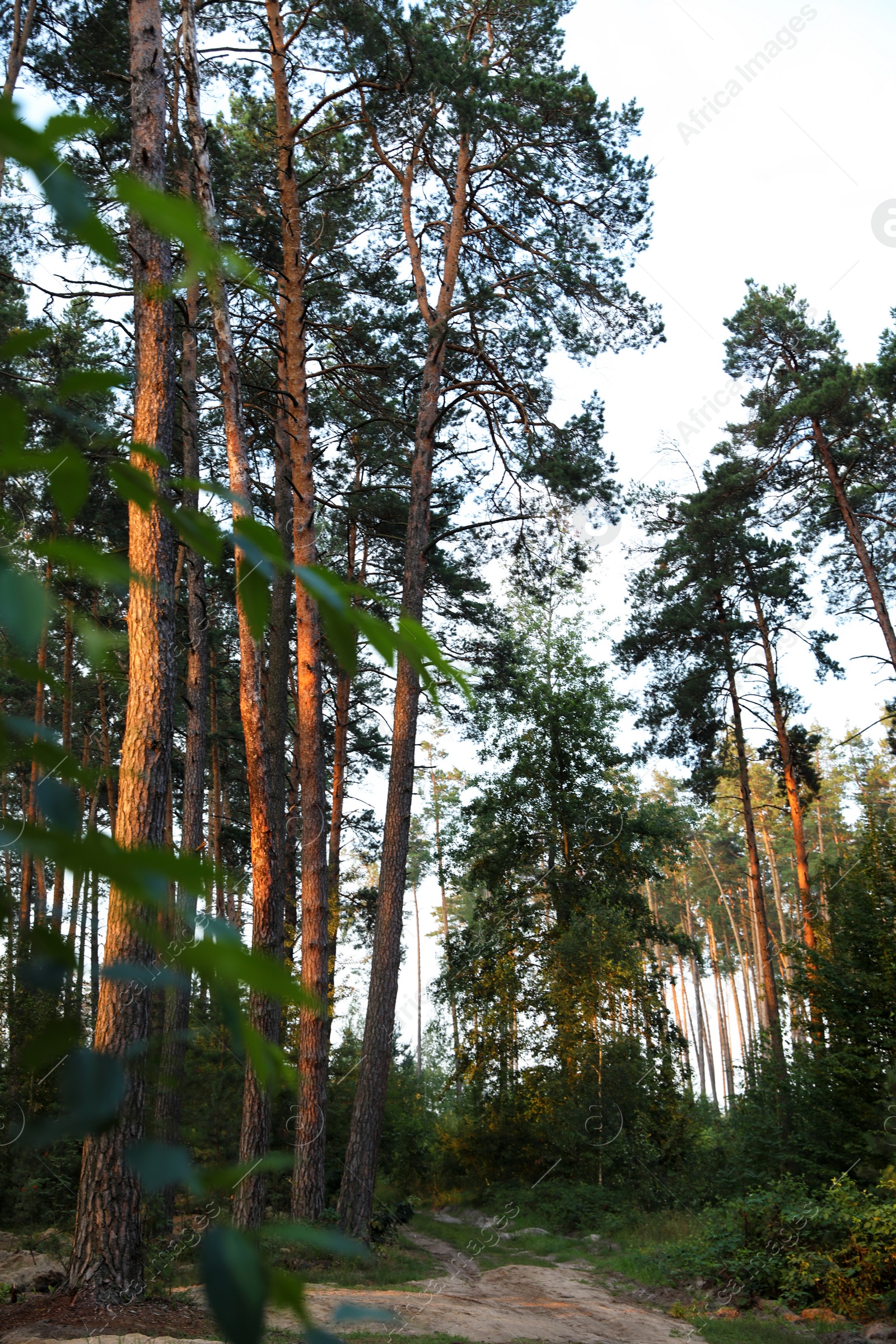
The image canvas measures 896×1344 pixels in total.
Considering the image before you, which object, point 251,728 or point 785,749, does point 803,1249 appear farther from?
point 785,749

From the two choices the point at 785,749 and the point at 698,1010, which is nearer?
the point at 785,749

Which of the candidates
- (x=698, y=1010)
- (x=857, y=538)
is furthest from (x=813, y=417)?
(x=698, y=1010)

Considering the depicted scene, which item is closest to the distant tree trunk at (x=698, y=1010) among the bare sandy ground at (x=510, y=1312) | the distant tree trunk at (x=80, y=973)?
the bare sandy ground at (x=510, y=1312)

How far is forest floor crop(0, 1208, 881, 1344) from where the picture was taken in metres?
4.88

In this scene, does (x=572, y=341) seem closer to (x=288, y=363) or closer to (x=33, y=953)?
(x=288, y=363)

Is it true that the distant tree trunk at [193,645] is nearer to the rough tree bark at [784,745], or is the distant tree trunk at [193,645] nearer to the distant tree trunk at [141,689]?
the distant tree trunk at [141,689]

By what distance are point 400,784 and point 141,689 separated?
206 inches

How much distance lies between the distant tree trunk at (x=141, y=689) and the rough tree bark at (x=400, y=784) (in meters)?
3.46

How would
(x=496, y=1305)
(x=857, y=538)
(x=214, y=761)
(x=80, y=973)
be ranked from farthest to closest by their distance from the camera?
1. (x=214, y=761)
2. (x=857, y=538)
3. (x=496, y=1305)
4. (x=80, y=973)

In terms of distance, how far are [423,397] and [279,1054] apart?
11797mm

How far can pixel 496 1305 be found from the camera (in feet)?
26.7

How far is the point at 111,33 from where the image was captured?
9.04 metres

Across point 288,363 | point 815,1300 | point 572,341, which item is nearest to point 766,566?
point 572,341

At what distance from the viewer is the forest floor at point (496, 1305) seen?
4879 millimetres
